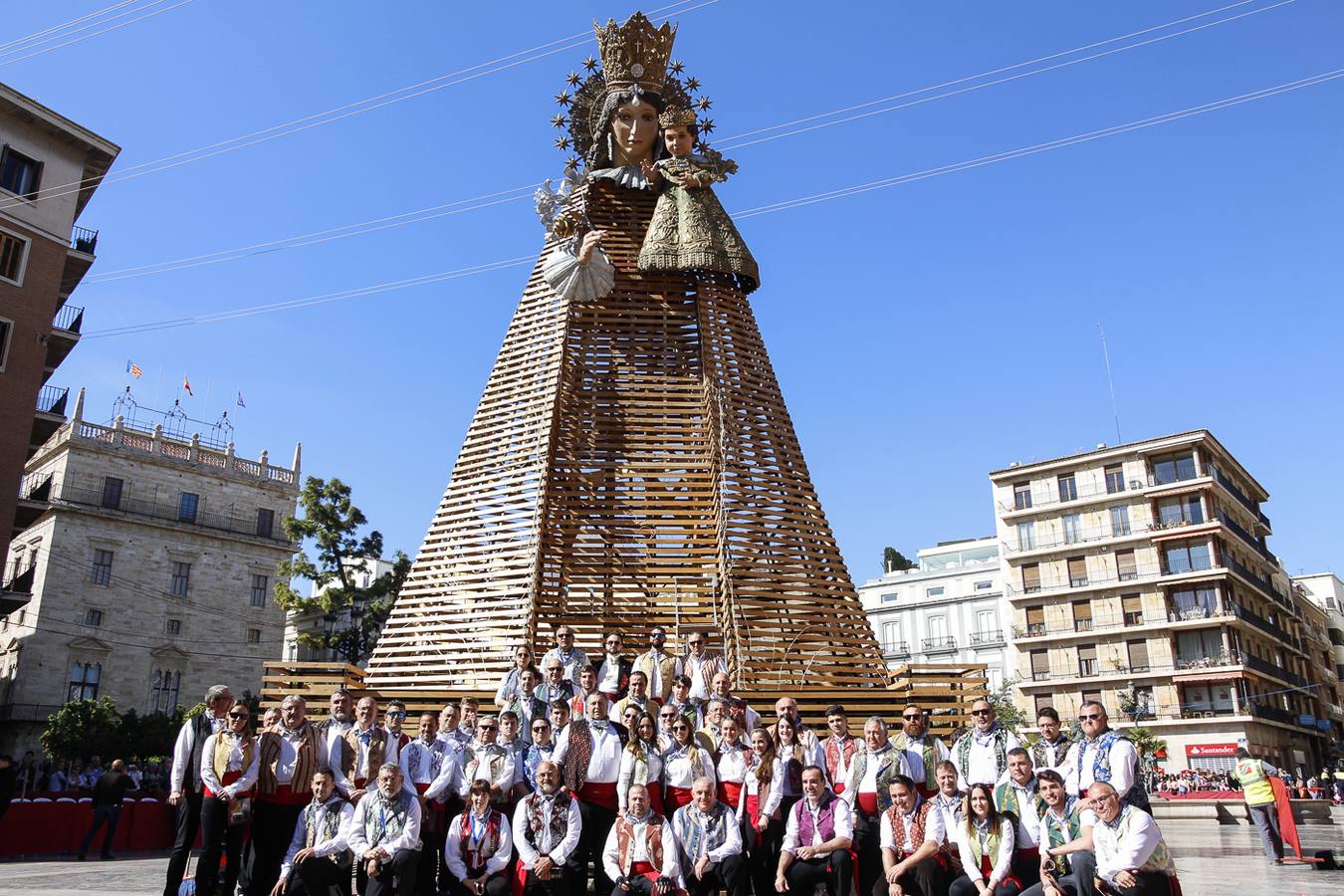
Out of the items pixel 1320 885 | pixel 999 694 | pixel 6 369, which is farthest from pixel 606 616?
pixel 999 694

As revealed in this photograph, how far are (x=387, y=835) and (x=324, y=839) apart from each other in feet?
1.49

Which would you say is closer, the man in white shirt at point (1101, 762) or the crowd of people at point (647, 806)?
the man in white shirt at point (1101, 762)

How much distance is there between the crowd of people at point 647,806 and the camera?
22.1ft

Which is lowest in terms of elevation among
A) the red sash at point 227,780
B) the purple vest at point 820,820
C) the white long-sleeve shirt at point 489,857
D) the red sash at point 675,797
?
the white long-sleeve shirt at point 489,857

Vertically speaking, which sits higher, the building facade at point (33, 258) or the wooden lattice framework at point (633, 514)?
the building facade at point (33, 258)

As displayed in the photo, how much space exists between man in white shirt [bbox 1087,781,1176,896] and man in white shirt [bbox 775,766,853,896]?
1.73 metres

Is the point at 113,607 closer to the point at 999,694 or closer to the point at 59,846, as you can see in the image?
the point at 59,846

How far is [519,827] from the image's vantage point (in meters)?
7.34

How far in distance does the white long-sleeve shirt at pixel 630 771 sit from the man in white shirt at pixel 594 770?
87mm

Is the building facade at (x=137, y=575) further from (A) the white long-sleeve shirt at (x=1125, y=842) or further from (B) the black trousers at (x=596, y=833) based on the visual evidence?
(A) the white long-sleeve shirt at (x=1125, y=842)

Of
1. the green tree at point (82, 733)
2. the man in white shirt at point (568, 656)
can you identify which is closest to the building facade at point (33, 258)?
the green tree at point (82, 733)

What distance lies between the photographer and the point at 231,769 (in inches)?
289

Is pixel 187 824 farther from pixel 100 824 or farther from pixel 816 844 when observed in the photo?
pixel 100 824

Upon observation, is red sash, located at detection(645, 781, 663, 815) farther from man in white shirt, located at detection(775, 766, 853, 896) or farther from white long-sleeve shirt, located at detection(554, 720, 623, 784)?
man in white shirt, located at detection(775, 766, 853, 896)
